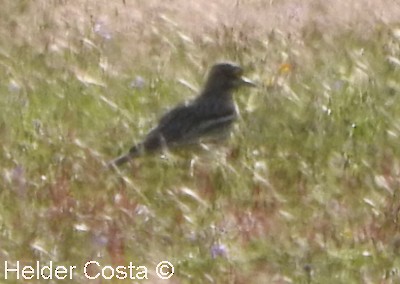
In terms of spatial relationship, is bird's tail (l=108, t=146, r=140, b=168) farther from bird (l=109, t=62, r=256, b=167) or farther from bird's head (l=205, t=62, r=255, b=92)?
bird's head (l=205, t=62, r=255, b=92)

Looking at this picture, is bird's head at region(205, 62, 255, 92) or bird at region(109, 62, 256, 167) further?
bird's head at region(205, 62, 255, 92)

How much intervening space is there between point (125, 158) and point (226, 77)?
1.56m

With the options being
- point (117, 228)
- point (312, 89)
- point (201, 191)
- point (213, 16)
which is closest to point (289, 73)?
point (312, 89)

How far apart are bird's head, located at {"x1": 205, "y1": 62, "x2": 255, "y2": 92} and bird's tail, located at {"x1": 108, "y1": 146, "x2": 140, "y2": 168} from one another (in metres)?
1.25

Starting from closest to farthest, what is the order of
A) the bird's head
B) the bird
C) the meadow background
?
the meadow background, the bird, the bird's head

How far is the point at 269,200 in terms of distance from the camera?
863 cm

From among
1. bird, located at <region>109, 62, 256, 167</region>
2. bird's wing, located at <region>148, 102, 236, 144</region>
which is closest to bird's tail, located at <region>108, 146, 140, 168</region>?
bird, located at <region>109, 62, 256, 167</region>

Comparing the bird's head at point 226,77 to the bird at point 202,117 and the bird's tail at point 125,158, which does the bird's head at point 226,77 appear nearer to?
the bird at point 202,117

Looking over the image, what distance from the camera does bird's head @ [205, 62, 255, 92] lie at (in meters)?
10.5

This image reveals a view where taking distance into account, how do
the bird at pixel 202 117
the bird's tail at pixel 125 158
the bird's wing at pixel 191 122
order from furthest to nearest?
the bird's wing at pixel 191 122 < the bird at pixel 202 117 < the bird's tail at pixel 125 158

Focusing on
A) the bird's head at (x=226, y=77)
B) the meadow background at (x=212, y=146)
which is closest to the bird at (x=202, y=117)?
the bird's head at (x=226, y=77)

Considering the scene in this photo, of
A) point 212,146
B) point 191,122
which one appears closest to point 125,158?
point 212,146

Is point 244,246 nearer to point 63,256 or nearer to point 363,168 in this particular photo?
point 63,256

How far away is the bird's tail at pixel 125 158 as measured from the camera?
30.0 ft
